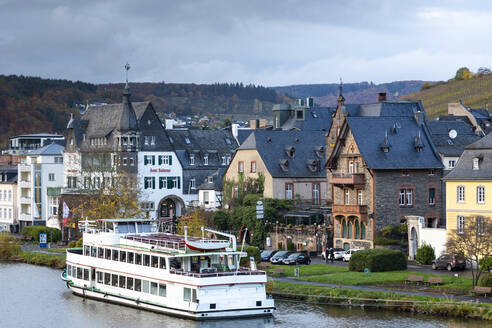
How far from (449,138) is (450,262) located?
3179cm

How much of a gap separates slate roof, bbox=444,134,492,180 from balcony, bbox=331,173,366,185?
1188 centimetres

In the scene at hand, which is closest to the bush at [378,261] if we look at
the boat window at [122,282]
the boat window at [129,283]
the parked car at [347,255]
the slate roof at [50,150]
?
the parked car at [347,255]

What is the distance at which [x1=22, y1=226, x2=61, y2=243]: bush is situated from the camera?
11044 centimetres

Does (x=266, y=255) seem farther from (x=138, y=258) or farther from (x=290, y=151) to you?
(x=290, y=151)

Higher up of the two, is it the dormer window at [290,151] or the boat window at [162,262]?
the dormer window at [290,151]

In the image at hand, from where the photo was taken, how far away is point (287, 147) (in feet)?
336

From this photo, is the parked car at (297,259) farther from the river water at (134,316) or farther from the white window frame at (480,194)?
the river water at (134,316)

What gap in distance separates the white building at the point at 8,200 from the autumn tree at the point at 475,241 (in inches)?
3298

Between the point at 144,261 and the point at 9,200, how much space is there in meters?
78.4

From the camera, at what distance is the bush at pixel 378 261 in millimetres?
70312

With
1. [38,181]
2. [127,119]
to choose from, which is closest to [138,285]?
[127,119]

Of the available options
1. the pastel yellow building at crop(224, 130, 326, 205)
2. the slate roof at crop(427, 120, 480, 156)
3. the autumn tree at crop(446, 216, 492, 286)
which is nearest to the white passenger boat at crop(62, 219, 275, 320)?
the autumn tree at crop(446, 216, 492, 286)

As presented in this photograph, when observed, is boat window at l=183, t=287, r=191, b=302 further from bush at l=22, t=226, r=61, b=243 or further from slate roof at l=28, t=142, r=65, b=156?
slate roof at l=28, t=142, r=65, b=156

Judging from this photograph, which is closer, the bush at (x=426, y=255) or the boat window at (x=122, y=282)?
the boat window at (x=122, y=282)
